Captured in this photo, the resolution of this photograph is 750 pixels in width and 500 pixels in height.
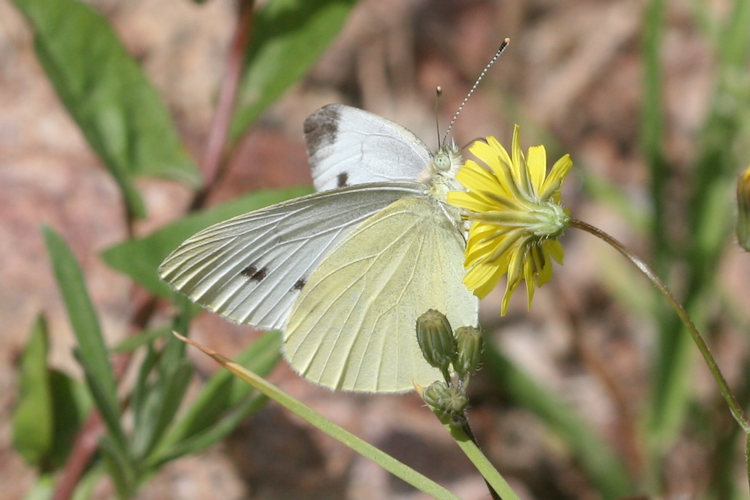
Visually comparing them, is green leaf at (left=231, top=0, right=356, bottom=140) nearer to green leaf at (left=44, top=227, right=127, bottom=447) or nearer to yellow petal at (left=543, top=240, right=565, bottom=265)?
green leaf at (left=44, top=227, right=127, bottom=447)

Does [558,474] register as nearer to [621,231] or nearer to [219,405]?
[621,231]

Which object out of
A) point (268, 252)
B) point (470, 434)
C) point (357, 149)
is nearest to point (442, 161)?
point (357, 149)

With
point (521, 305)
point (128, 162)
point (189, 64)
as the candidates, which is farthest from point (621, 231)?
point (128, 162)

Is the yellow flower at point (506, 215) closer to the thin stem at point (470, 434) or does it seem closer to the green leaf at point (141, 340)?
the thin stem at point (470, 434)

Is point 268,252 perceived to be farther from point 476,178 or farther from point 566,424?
point 566,424

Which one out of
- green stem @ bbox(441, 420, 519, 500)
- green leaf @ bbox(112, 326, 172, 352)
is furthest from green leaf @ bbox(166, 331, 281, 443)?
green stem @ bbox(441, 420, 519, 500)

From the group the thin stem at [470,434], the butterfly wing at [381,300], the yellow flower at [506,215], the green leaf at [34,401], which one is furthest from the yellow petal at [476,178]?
the green leaf at [34,401]

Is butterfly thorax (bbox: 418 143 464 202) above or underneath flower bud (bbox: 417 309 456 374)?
above
